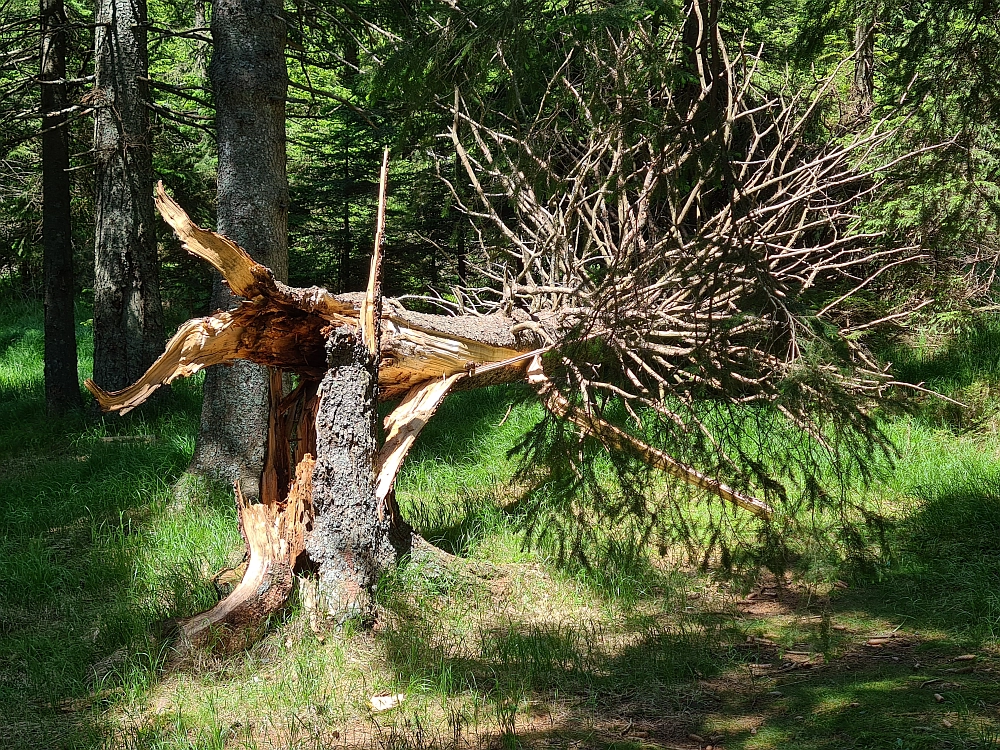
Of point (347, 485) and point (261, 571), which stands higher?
point (347, 485)

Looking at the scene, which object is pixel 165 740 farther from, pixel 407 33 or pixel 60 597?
pixel 407 33

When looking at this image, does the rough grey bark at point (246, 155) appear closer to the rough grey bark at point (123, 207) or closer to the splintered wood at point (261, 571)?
the splintered wood at point (261, 571)

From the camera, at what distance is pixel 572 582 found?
17.7ft

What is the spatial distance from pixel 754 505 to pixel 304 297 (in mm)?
3482

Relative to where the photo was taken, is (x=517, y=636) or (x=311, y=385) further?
(x=311, y=385)

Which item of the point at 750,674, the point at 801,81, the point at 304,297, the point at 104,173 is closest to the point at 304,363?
the point at 304,297

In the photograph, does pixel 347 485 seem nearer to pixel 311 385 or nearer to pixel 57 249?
pixel 311 385

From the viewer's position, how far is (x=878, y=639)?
4613 mm

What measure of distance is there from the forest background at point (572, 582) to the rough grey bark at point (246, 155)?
28.7 inches

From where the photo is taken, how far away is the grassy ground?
3766mm

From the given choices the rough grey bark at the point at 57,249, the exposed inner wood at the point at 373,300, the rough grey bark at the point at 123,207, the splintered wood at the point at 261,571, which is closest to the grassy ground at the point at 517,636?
the splintered wood at the point at 261,571

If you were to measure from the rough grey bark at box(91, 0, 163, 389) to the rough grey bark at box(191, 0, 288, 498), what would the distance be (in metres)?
2.79

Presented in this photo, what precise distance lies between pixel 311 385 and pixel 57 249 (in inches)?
257

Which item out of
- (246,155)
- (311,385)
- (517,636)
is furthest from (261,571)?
(246,155)
